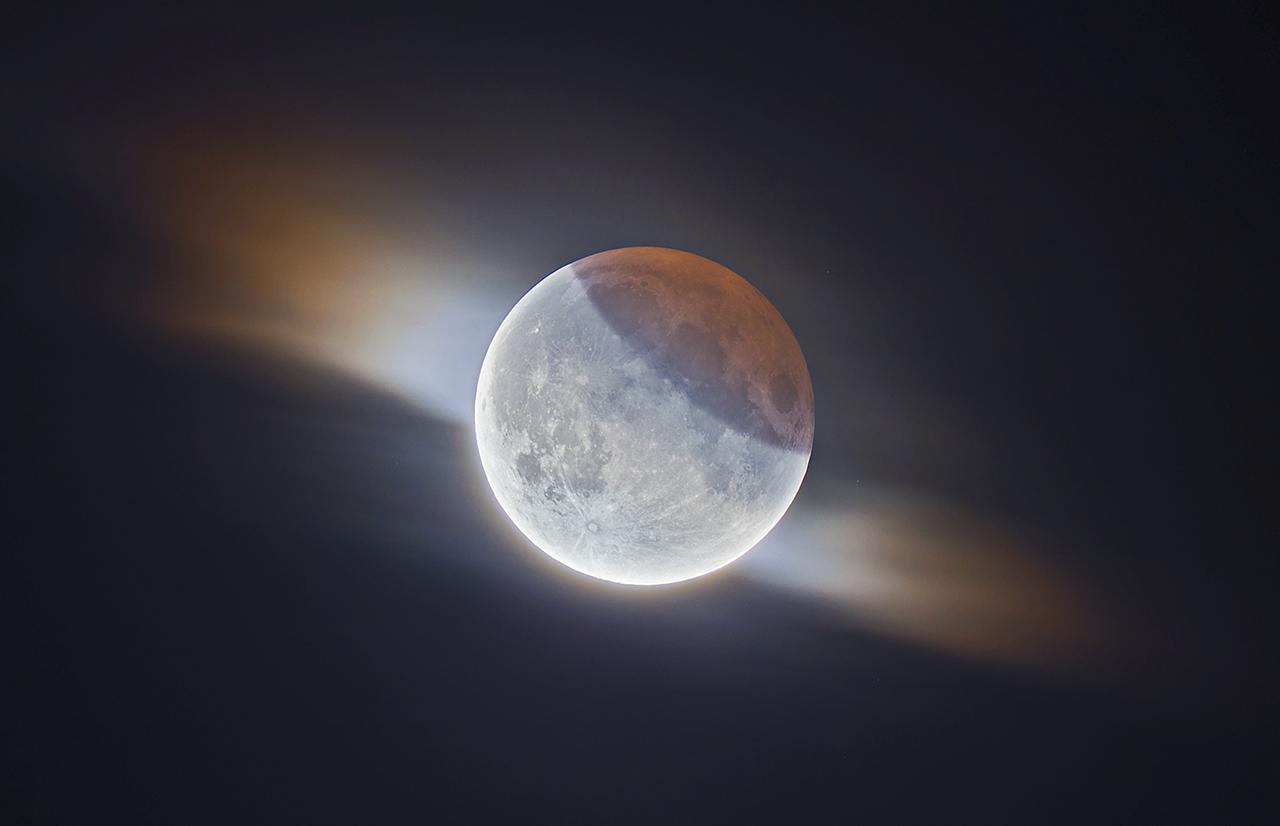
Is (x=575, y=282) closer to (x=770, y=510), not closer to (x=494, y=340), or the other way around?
(x=494, y=340)

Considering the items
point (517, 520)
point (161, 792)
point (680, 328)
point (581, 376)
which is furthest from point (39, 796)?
point (680, 328)

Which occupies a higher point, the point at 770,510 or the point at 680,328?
the point at 680,328

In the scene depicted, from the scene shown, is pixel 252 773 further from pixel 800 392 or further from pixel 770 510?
pixel 800 392

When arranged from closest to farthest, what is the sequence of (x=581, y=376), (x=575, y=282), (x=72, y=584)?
(x=581, y=376), (x=575, y=282), (x=72, y=584)

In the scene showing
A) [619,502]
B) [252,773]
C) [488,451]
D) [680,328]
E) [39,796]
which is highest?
[680,328]

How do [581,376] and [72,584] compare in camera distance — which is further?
[72,584]

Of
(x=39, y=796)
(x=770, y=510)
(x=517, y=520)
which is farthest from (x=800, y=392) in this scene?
(x=39, y=796)

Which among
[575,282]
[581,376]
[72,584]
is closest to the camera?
[581,376]
